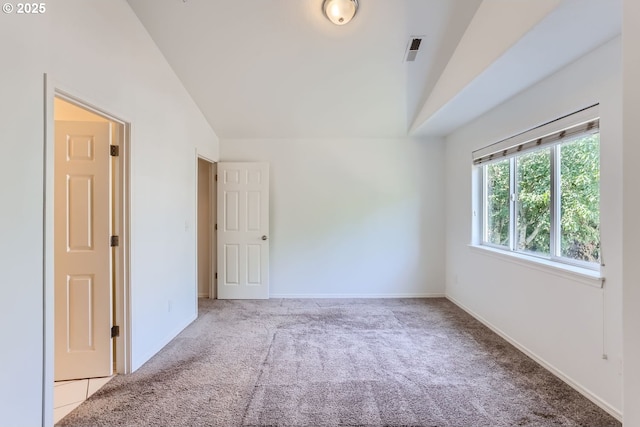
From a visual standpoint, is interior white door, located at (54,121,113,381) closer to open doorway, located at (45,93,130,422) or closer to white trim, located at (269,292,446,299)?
open doorway, located at (45,93,130,422)

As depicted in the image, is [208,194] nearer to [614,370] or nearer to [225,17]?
[225,17]

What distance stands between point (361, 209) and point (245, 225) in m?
1.68

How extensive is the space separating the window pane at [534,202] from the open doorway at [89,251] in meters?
3.48

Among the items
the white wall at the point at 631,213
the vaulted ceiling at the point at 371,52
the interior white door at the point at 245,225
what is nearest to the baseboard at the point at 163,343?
the interior white door at the point at 245,225

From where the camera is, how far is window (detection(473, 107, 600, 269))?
7.15 ft

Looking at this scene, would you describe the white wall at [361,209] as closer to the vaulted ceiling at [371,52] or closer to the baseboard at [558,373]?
the vaulted ceiling at [371,52]

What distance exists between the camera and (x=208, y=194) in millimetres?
4590

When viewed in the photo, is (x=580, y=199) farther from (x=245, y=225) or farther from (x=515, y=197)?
(x=245, y=225)

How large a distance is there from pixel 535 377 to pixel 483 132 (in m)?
2.42

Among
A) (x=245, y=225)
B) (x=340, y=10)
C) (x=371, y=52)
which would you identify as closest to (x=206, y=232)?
(x=245, y=225)

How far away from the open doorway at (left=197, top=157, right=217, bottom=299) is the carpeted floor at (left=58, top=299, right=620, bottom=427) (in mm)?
1238

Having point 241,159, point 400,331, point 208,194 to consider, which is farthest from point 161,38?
point 400,331

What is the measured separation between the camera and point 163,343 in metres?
2.89
